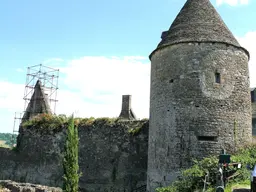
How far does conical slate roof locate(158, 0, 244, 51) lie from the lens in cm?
1367

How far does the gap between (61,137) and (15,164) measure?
4918 mm

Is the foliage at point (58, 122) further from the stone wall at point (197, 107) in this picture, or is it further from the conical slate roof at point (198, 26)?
the conical slate roof at point (198, 26)

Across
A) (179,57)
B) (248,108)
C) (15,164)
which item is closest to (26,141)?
(15,164)

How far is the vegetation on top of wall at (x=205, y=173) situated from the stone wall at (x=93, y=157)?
5.36 meters

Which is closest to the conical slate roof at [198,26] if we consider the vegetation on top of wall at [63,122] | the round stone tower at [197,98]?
the round stone tower at [197,98]

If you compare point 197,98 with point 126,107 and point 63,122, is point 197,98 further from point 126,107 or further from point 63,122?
point 63,122

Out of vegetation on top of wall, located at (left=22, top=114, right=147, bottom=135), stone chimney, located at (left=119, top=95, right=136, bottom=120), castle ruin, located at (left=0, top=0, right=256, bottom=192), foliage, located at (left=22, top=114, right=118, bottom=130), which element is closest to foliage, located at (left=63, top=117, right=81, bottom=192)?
castle ruin, located at (left=0, top=0, right=256, bottom=192)

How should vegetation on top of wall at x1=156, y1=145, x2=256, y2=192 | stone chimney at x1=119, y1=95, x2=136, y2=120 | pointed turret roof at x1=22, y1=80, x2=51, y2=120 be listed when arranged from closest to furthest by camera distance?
vegetation on top of wall at x1=156, y1=145, x2=256, y2=192 < stone chimney at x1=119, y1=95, x2=136, y2=120 < pointed turret roof at x1=22, y1=80, x2=51, y2=120

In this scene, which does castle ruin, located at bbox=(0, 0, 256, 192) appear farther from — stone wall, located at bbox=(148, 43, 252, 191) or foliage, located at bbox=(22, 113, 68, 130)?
foliage, located at bbox=(22, 113, 68, 130)

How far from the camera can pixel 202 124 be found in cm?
1291

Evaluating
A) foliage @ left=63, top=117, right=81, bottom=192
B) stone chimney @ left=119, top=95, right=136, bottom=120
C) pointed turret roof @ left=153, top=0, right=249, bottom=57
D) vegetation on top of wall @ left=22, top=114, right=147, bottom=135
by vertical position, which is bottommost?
foliage @ left=63, top=117, right=81, bottom=192

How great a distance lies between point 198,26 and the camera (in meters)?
14.0

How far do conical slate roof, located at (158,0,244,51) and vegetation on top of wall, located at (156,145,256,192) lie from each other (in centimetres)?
499

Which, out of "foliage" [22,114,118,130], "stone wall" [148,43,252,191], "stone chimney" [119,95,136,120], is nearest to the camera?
"stone wall" [148,43,252,191]
